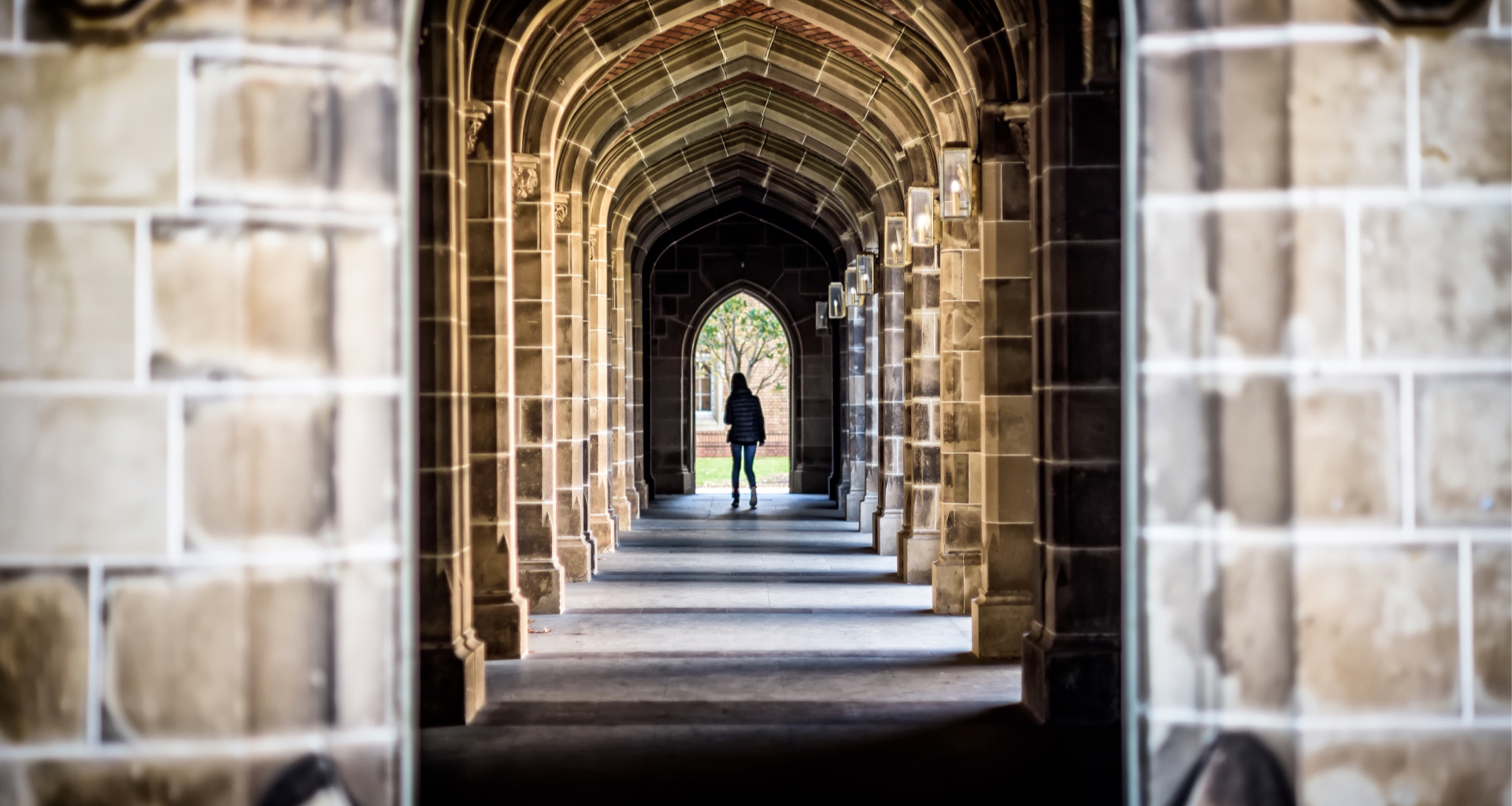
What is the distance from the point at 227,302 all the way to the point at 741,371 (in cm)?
2656

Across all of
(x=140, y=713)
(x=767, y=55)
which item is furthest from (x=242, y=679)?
(x=767, y=55)

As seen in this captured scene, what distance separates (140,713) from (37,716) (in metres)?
0.16

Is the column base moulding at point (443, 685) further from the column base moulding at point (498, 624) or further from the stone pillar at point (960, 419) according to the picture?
the stone pillar at point (960, 419)

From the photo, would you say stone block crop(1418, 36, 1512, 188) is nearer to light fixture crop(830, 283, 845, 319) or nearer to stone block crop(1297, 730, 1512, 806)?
stone block crop(1297, 730, 1512, 806)

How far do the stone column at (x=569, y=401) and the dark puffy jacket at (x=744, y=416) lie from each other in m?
5.44

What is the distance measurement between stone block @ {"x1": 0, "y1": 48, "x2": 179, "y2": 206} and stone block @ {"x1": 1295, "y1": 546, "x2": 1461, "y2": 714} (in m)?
1.88

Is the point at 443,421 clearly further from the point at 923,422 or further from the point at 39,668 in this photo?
the point at 923,422

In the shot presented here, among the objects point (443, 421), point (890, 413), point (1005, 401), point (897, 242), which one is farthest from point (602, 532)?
point (443, 421)

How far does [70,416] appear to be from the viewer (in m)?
2.09

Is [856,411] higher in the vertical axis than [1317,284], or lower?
lower

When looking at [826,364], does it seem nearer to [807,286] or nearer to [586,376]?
[807,286]

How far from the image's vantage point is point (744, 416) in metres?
15.6

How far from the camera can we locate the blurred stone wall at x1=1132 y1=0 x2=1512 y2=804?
2.09 metres

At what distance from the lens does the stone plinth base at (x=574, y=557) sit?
32.7 ft
